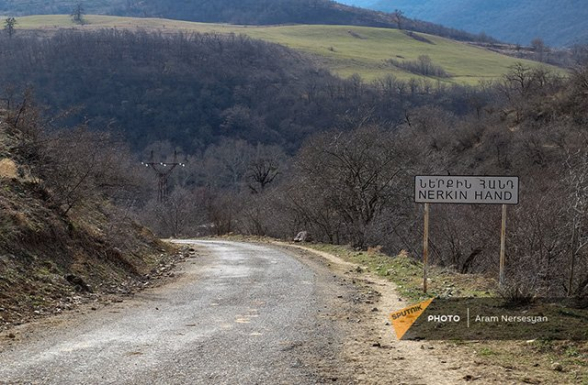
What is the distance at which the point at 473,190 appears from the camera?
12.8m

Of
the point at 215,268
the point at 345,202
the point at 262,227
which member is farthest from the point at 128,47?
the point at 215,268

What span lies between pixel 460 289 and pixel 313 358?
6.14 meters

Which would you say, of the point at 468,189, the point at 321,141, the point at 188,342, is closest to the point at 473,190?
the point at 468,189

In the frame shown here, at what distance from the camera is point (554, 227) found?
21.4 m

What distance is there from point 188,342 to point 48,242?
7189mm

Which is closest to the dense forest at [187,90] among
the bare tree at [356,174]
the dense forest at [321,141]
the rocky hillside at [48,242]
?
the dense forest at [321,141]

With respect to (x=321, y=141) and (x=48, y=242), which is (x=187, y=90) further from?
(x=48, y=242)

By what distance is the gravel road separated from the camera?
295 inches

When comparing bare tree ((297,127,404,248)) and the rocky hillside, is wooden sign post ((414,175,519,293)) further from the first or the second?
bare tree ((297,127,404,248))

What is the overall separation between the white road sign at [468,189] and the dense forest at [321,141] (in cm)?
119

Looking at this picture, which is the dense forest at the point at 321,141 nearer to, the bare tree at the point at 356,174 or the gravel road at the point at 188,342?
the bare tree at the point at 356,174

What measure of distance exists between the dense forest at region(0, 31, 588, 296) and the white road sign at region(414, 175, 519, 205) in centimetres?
119

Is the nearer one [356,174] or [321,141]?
[356,174]

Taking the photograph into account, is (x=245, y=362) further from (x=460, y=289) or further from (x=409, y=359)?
(x=460, y=289)
